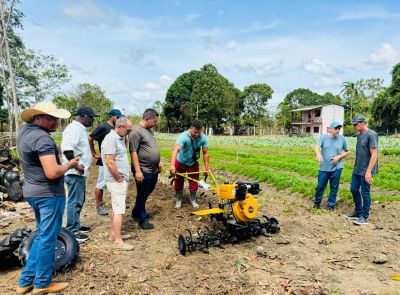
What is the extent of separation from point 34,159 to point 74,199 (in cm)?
204

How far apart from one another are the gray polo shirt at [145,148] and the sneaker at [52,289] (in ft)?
7.85

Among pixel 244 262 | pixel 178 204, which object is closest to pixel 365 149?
pixel 244 262

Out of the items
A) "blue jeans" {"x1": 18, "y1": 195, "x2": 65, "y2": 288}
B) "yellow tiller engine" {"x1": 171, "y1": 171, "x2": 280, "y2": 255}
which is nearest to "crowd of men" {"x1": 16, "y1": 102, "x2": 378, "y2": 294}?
"blue jeans" {"x1": 18, "y1": 195, "x2": 65, "y2": 288}

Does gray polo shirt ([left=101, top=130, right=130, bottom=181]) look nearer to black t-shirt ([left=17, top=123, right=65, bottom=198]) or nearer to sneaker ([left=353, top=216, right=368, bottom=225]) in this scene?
black t-shirt ([left=17, top=123, right=65, bottom=198])

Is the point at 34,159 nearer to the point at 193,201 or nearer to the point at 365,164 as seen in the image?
the point at 193,201

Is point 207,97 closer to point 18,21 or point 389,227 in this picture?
point 18,21

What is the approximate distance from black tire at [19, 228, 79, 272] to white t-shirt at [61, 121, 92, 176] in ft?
3.87

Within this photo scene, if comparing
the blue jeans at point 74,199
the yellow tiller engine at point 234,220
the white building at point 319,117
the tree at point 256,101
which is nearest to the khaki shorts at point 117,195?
the blue jeans at point 74,199

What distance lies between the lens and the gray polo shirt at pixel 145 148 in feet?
18.7

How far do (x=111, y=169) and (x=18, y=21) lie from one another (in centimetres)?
2488

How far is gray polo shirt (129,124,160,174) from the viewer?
5.69m

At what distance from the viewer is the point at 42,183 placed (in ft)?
11.8

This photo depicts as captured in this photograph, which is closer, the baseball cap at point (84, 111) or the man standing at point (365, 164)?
the baseball cap at point (84, 111)

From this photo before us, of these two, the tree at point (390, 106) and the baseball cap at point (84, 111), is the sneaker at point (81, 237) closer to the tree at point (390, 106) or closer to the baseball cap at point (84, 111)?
the baseball cap at point (84, 111)
